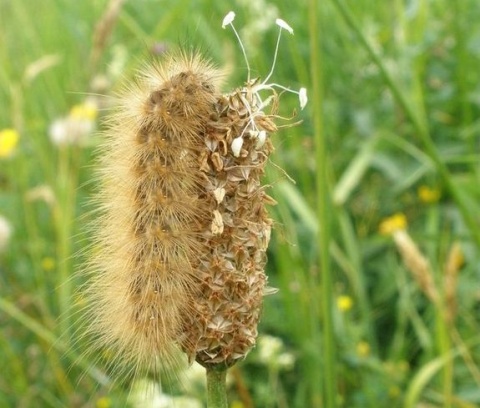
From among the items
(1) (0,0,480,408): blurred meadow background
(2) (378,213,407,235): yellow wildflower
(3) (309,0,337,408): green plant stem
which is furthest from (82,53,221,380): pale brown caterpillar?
(2) (378,213,407,235): yellow wildflower

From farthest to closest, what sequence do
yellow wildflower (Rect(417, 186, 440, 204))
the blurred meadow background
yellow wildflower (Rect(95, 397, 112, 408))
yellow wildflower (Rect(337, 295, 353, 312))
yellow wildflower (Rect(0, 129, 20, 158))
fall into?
1. yellow wildflower (Rect(0, 129, 20, 158))
2. yellow wildflower (Rect(417, 186, 440, 204))
3. yellow wildflower (Rect(337, 295, 353, 312))
4. yellow wildflower (Rect(95, 397, 112, 408))
5. the blurred meadow background

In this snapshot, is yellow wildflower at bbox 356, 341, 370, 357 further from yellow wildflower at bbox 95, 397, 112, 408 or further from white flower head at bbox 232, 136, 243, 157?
white flower head at bbox 232, 136, 243, 157

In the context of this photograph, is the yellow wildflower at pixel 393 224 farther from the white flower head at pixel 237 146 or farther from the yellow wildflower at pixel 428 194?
the white flower head at pixel 237 146

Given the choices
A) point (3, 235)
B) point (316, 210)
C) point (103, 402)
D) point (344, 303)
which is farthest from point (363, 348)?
point (3, 235)

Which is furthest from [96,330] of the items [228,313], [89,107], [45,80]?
[45,80]

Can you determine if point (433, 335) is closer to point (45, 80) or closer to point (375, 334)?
point (375, 334)

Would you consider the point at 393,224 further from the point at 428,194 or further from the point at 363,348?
the point at 363,348
